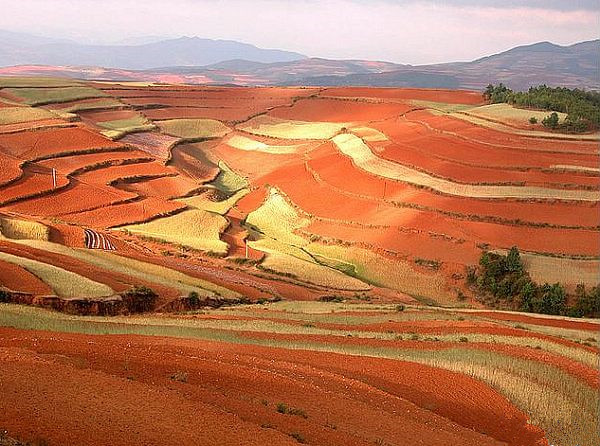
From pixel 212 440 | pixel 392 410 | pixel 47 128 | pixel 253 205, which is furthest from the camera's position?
pixel 47 128

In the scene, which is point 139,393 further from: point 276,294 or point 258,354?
point 276,294

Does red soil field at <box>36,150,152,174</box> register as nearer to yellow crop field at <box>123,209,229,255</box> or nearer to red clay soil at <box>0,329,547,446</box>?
yellow crop field at <box>123,209,229,255</box>

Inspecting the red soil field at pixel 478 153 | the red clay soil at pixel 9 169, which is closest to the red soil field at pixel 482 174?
the red soil field at pixel 478 153

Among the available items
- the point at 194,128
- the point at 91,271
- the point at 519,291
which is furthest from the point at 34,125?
the point at 519,291

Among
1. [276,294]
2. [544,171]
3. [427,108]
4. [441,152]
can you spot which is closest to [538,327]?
[276,294]

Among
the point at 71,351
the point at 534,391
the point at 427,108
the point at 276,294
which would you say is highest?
the point at 427,108

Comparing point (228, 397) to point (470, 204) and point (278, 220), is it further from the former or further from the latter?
point (278, 220)
